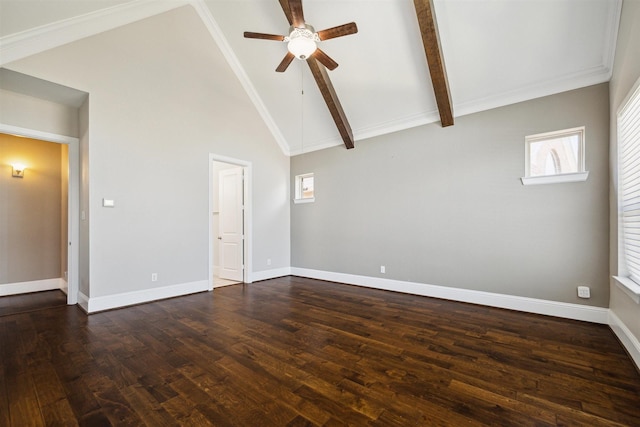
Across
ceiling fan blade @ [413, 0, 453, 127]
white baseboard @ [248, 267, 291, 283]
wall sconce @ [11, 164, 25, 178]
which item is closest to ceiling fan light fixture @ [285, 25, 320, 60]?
ceiling fan blade @ [413, 0, 453, 127]

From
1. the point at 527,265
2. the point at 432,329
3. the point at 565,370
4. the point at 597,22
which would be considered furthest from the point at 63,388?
the point at 597,22

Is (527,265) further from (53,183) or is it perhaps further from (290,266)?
(53,183)

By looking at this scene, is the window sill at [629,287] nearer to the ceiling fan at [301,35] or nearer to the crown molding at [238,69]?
the ceiling fan at [301,35]

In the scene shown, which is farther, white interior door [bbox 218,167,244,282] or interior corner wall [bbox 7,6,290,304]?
white interior door [bbox 218,167,244,282]

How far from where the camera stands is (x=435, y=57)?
330cm

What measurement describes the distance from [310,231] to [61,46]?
4.70 metres

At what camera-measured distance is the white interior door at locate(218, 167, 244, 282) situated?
5438mm

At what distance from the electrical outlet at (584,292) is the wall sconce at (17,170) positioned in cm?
848

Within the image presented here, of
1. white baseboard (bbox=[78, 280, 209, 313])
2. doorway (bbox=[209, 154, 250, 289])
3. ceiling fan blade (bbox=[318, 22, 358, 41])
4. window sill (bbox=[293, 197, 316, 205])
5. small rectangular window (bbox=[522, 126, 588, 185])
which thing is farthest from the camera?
window sill (bbox=[293, 197, 316, 205])

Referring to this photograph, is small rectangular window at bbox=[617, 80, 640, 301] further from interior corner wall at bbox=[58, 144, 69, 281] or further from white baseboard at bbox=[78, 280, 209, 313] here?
interior corner wall at bbox=[58, 144, 69, 281]

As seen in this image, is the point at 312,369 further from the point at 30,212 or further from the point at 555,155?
the point at 30,212

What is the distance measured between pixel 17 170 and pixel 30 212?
73 cm

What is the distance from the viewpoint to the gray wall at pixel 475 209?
3.12 m

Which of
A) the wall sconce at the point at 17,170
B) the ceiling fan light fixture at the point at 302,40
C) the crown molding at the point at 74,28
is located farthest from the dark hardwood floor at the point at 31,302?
the ceiling fan light fixture at the point at 302,40
